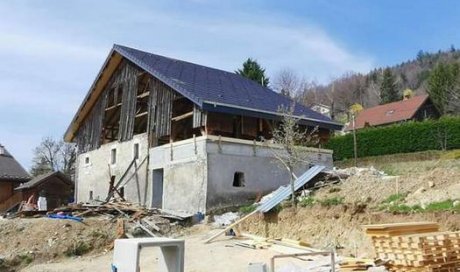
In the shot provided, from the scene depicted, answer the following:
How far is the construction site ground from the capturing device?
15055 millimetres

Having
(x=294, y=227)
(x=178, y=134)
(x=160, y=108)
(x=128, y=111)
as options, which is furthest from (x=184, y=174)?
A: (x=128, y=111)

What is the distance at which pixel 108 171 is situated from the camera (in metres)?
28.7

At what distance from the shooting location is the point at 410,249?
433 inches

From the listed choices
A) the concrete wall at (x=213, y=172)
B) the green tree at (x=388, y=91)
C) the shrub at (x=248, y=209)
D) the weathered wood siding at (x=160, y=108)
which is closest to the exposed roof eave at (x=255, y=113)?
the concrete wall at (x=213, y=172)

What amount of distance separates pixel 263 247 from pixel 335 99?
76803mm

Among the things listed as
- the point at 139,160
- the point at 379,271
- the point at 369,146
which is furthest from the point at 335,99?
the point at 379,271

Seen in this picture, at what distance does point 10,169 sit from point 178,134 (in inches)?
957

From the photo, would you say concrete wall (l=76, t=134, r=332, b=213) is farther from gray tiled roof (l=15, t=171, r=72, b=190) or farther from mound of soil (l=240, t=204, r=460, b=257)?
gray tiled roof (l=15, t=171, r=72, b=190)

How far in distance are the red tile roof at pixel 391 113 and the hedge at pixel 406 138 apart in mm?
15786

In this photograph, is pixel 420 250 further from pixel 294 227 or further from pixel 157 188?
pixel 157 188

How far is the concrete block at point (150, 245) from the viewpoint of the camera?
9695 millimetres

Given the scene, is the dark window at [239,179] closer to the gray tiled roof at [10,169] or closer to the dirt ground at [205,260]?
the dirt ground at [205,260]

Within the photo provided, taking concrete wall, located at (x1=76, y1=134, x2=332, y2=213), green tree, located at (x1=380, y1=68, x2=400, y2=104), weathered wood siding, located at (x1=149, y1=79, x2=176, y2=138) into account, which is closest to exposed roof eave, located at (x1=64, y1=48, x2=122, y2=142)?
weathered wood siding, located at (x1=149, y1=79, x2=176, y2=138)

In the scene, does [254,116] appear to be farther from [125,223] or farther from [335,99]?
[335,99]
